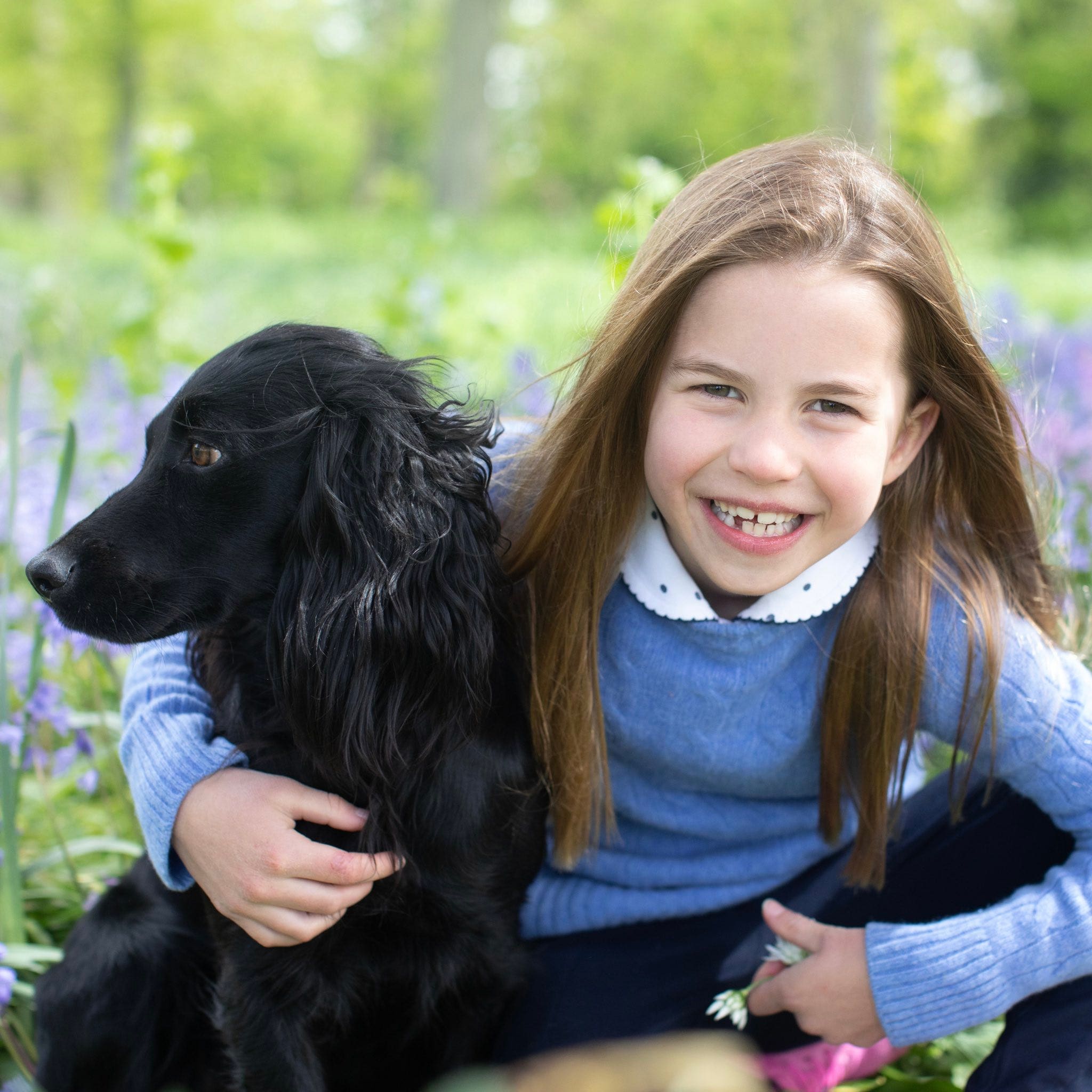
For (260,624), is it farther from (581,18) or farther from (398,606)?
(581,18)

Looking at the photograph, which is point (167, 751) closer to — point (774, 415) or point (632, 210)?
point (774, 415)

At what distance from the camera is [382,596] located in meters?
1.47

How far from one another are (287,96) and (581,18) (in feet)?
31.5

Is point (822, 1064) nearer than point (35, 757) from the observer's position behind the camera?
Yes

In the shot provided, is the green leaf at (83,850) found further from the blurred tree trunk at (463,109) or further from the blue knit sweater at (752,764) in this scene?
the blurred tree trunk at (463,109)

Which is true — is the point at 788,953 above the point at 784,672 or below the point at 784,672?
below

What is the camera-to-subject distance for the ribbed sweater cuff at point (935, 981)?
171 cm

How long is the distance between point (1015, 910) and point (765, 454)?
0.82m

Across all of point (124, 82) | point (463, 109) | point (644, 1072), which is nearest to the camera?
point (644, 1072)

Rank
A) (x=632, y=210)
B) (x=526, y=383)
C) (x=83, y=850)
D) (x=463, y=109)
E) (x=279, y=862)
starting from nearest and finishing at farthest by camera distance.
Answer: (x=279, y=862) < (x=83, y=850) < (x=632, y=210) < (x=526, y=383) < (x=463, y=109)

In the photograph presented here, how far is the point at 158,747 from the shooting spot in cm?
175

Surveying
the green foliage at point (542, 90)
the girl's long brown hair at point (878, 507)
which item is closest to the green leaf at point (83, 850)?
the girl's long brown hair at point (878, 507)

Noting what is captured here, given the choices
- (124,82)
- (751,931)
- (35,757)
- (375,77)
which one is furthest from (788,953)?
(375,77)

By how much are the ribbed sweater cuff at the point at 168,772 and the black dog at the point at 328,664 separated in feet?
0.18
